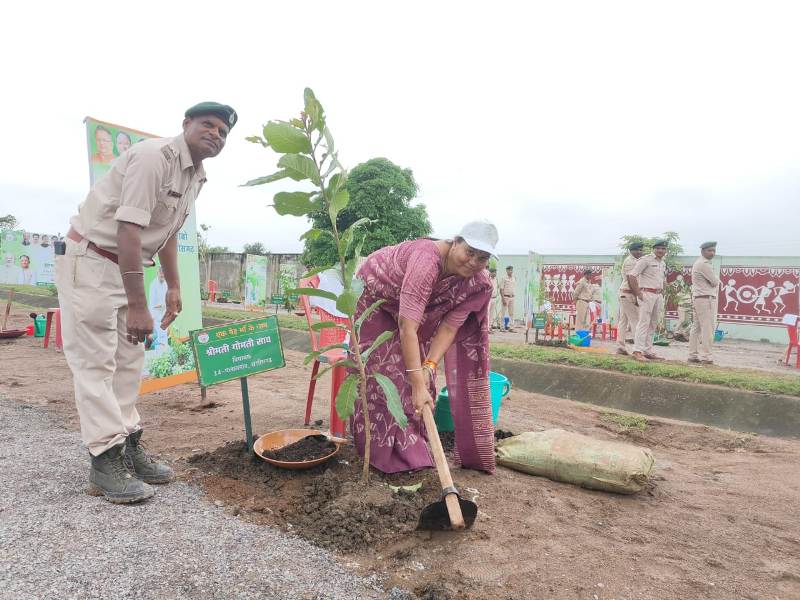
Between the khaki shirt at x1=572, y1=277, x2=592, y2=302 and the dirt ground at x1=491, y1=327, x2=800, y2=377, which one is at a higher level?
the khaki shirt at x1=572, y1=277, x2=592, y2=302

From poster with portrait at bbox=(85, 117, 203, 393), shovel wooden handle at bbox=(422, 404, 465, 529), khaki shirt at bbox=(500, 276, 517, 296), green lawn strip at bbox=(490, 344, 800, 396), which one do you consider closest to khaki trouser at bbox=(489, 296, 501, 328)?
khaki shirt at bbox=(500, 276, 517, 296)

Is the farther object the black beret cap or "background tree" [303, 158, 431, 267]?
"background tree" [303, 158, 431, 267]

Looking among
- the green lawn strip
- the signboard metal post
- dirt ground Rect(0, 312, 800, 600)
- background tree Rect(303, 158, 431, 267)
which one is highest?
background tree Rect(303, 158, 431, 267)

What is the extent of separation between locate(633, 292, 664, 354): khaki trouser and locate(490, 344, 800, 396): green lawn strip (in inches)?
29.8

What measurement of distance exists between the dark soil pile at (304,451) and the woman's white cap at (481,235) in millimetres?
1426

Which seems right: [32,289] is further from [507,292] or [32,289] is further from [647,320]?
[647,320]

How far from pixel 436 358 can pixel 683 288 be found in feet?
38.1

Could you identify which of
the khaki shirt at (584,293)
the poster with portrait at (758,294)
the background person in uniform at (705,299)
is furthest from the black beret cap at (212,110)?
the poster with portrait at (758,294)

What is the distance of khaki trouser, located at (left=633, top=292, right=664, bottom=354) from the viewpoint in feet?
23.5

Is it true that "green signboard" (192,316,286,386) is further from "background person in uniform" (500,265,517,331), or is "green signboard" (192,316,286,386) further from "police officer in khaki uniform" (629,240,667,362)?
"background person in uniform" (500,265,517,331)

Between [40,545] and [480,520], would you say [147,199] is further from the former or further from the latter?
[480,520]

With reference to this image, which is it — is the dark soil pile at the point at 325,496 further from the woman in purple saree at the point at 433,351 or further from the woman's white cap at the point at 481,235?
the woman's white cap at the point at 481,235

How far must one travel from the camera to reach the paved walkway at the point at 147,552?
65.4 inches

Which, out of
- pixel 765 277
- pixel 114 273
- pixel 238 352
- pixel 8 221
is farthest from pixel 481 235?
pixel 8 221
